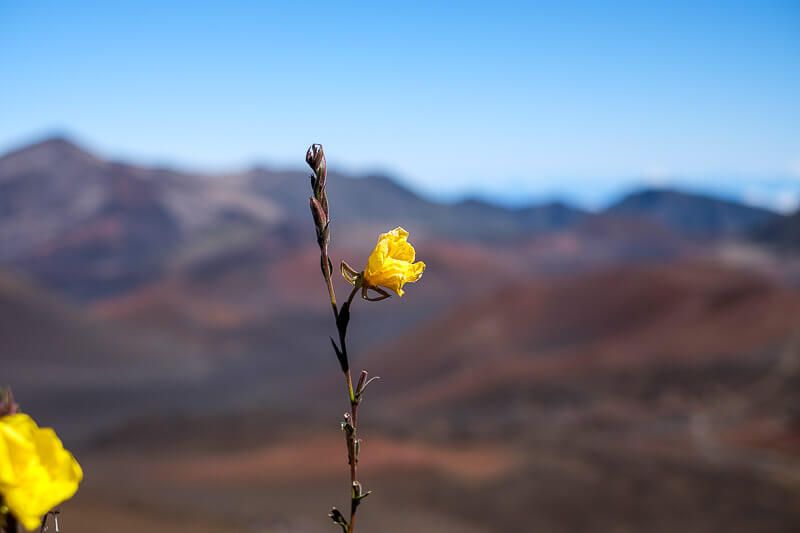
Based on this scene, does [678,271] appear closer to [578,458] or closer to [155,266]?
[578,458]

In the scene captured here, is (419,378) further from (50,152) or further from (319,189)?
(50,152)

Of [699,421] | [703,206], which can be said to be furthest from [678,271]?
[703,206]

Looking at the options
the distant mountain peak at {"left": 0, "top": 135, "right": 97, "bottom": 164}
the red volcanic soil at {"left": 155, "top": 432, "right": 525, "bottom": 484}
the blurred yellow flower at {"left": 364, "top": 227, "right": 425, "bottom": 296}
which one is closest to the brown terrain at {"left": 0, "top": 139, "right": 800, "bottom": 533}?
the red volcanic soil at {"left": 155, "top": 432, "right": 525, "bottom": 484}

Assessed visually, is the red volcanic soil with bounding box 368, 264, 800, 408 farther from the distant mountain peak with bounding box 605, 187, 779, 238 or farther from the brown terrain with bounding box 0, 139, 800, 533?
the distant mountain peak with bounding box 605, 187, 779, 238

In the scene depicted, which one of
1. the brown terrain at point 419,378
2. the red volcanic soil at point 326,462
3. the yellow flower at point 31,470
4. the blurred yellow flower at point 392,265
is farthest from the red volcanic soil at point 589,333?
the yellow flower at point 31,470

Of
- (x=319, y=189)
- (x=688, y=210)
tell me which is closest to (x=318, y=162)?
(x=319, y=189)

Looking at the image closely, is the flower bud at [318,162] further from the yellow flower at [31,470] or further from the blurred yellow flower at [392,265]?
the yellow flower at [31,470]

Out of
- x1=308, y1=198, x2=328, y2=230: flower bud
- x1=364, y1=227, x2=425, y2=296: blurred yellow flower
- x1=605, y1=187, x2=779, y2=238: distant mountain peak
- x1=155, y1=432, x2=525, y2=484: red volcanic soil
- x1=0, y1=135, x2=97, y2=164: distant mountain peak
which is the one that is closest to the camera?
x1=308, y1=198, x2=328, y2=230: flower bud
